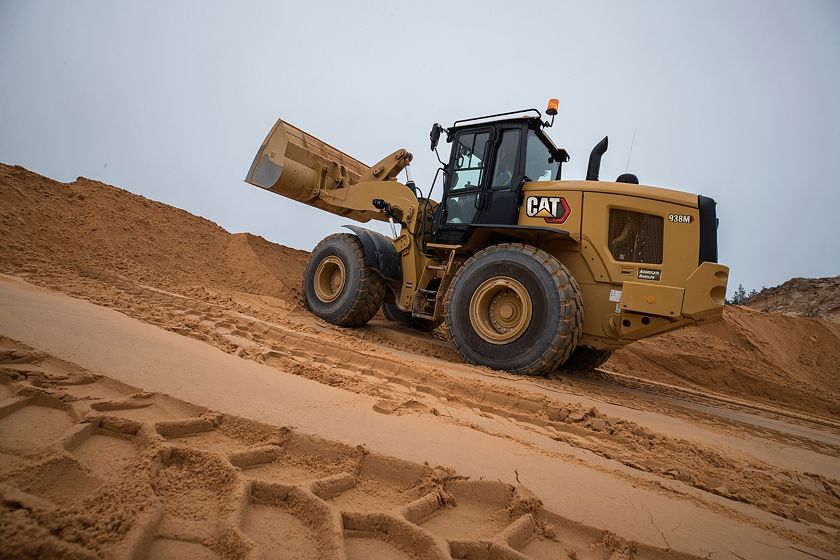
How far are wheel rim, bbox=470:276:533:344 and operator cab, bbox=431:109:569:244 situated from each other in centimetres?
85

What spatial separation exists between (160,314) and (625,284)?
4602mm

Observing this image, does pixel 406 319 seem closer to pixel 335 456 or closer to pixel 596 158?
pixel 596 158

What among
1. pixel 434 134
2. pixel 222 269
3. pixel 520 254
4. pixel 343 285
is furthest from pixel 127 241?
pixel 520 254

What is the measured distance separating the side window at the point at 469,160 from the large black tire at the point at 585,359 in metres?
2.66

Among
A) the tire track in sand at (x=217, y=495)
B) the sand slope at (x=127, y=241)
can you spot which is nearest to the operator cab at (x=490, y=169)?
the sand slope at (x=127, y=241)

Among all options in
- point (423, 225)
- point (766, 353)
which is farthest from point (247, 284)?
point (766, 353)

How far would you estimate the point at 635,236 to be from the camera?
4.87 metres

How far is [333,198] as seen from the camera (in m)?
7.39

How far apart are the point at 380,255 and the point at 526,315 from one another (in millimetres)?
2470

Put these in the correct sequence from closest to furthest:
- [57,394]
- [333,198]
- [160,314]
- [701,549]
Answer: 1. [701,549]
2. [57,394]
3. [160,314]
4. [333,198]

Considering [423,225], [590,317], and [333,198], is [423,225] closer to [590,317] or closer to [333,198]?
[333,198]

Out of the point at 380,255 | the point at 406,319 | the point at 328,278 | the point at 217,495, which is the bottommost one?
the point at 217,495

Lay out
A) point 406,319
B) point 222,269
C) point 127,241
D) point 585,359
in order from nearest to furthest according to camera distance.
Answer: point 585,359
point 127,241
point 406,319
point 222,269

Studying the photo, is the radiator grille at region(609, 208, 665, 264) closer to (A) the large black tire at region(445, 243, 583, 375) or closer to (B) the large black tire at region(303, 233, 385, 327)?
(A) the large black tire at region(445, 243, 583, 375)
